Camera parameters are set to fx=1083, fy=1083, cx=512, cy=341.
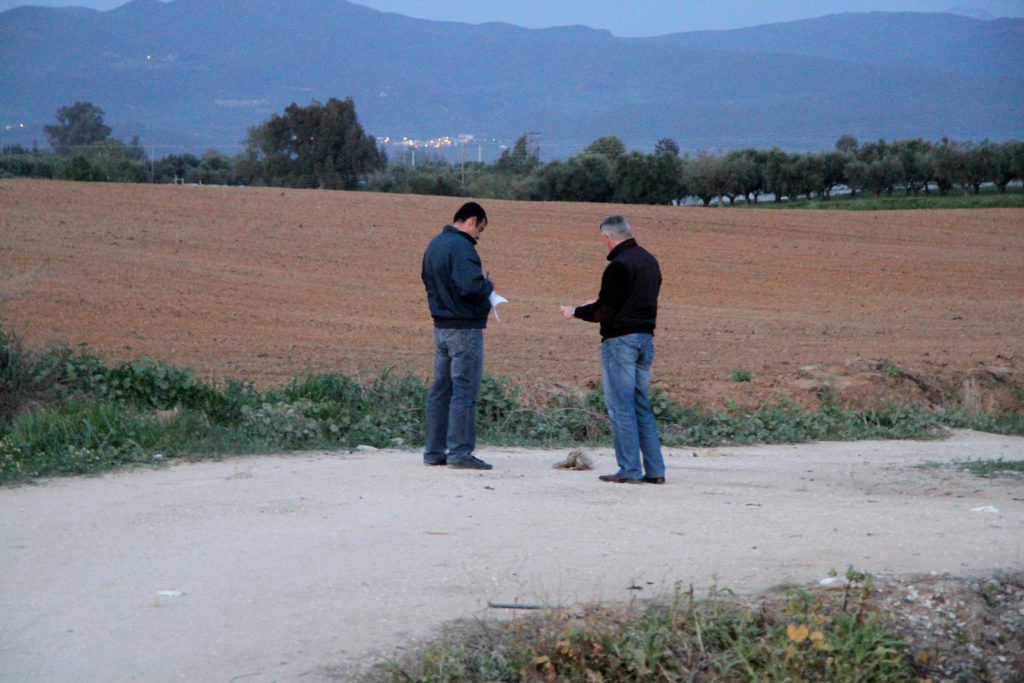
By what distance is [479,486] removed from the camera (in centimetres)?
725

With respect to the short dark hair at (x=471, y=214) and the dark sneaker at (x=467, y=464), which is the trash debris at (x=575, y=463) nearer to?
the dark sneaker at (x=467, y=464)

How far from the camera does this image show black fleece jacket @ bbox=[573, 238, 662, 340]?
7.31 metres

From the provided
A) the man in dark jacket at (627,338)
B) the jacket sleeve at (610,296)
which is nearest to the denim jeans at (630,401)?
the man in dark jacket at (627,338)

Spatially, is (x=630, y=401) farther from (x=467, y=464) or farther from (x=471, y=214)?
(x=471, y=214)

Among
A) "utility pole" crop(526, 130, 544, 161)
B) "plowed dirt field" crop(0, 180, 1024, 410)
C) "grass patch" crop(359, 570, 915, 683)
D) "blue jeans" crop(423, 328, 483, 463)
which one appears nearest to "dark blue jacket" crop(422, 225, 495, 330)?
"blue jeans" crop(423, 328, 483, 463)

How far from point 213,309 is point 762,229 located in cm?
2459

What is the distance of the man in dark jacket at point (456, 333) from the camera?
7.57m

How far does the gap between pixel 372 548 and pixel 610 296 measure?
8.45 feet

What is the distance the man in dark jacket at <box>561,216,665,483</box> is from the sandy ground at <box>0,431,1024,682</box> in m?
0.30

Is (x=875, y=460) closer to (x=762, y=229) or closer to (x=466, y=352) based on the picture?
(x=466, y=352)

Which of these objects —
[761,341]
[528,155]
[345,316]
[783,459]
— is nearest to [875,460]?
[783,459]

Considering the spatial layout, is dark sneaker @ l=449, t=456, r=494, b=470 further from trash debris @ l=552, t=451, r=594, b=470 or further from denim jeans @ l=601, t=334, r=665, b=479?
denim jeans @ l=601, t=334, r=665, b=479

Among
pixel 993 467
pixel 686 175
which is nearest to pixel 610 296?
pixel 993 467

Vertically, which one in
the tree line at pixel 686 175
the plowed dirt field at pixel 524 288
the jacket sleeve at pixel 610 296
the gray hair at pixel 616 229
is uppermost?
the tree line at pixel 686 175
